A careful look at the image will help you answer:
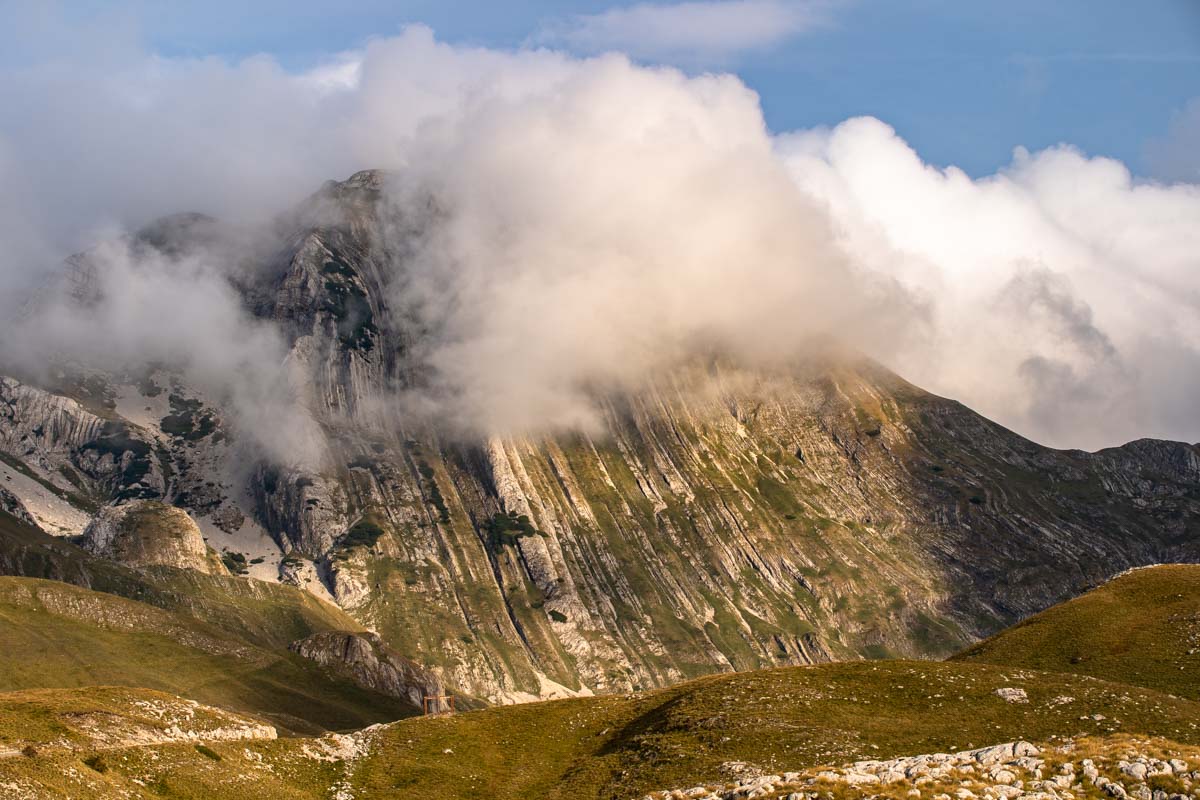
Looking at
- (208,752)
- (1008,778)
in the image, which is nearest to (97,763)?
(208,752)

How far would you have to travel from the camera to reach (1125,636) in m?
129

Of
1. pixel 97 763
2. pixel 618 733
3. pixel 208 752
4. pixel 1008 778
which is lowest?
pixel 1008 778

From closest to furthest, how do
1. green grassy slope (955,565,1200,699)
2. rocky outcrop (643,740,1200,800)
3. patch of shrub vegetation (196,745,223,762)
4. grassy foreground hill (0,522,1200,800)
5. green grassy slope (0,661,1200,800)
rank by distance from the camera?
1. rocky outcrop (643,740,1200,800)
2. grassy foreground hill (0,522,1200,800)
3. green grassy slope (0,661,1200,800)
4. patch of shrub vegetation (196,745,223,762)
5. green grassy slope (955,565,1200,699)

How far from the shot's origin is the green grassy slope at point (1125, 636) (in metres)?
118

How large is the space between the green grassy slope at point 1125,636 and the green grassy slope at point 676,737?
1692cm

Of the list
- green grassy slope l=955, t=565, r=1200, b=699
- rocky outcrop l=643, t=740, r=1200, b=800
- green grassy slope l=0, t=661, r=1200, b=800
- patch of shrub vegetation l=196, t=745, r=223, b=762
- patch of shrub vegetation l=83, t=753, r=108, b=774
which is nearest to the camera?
rocky outcrop l=643, t=740, r=1200, b=800

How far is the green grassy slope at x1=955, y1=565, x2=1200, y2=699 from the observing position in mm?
118188

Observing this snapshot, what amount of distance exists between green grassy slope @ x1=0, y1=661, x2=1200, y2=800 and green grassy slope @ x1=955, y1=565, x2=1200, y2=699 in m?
16.9

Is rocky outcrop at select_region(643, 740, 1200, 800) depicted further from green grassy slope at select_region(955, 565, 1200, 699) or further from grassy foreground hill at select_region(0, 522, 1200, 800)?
green grassy slope at select_region(955, 565, 1200, 699)

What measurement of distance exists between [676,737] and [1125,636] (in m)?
61.9

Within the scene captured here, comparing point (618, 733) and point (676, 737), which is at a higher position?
point (618, 733)

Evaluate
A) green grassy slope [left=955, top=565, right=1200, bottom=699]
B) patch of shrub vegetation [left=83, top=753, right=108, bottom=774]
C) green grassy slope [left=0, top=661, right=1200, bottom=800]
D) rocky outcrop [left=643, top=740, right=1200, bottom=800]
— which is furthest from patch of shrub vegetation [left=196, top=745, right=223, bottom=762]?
green grassy slope [left=955, top=565, right=1200, bottom=699]

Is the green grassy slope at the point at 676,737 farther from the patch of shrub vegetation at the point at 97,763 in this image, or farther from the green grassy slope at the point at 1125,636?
the green grassy slope at the point at 1125,636

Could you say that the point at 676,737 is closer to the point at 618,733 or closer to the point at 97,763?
the point at 618,733
